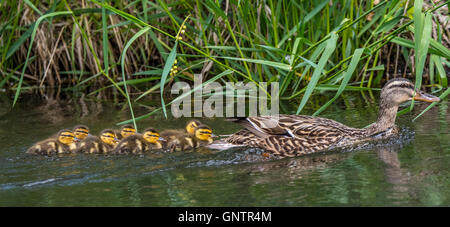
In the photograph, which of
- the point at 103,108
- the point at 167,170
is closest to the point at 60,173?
the point at 167,170

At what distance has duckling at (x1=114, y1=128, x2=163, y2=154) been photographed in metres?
4.75

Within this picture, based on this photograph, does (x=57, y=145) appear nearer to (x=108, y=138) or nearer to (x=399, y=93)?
(x=108, y=138)

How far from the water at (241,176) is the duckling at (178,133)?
27 cm

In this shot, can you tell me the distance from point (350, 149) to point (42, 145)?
2048 millimetres

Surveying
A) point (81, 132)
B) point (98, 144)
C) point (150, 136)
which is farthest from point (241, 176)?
point (81, 132)

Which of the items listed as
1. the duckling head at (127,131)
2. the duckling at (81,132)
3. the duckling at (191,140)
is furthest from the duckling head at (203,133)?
the duckling at (81,132)

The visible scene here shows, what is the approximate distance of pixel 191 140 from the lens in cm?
487

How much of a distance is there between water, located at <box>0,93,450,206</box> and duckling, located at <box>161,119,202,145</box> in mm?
267

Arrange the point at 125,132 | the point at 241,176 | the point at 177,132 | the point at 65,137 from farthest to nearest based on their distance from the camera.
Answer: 1. the point at 125,132
2. the point at 177,132
3. the point at 65,137
4. the point at 241,176

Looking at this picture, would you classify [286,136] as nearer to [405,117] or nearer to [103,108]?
[405,117]

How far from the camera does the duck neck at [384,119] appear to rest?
481 cm

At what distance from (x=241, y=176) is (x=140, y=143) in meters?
1.08
